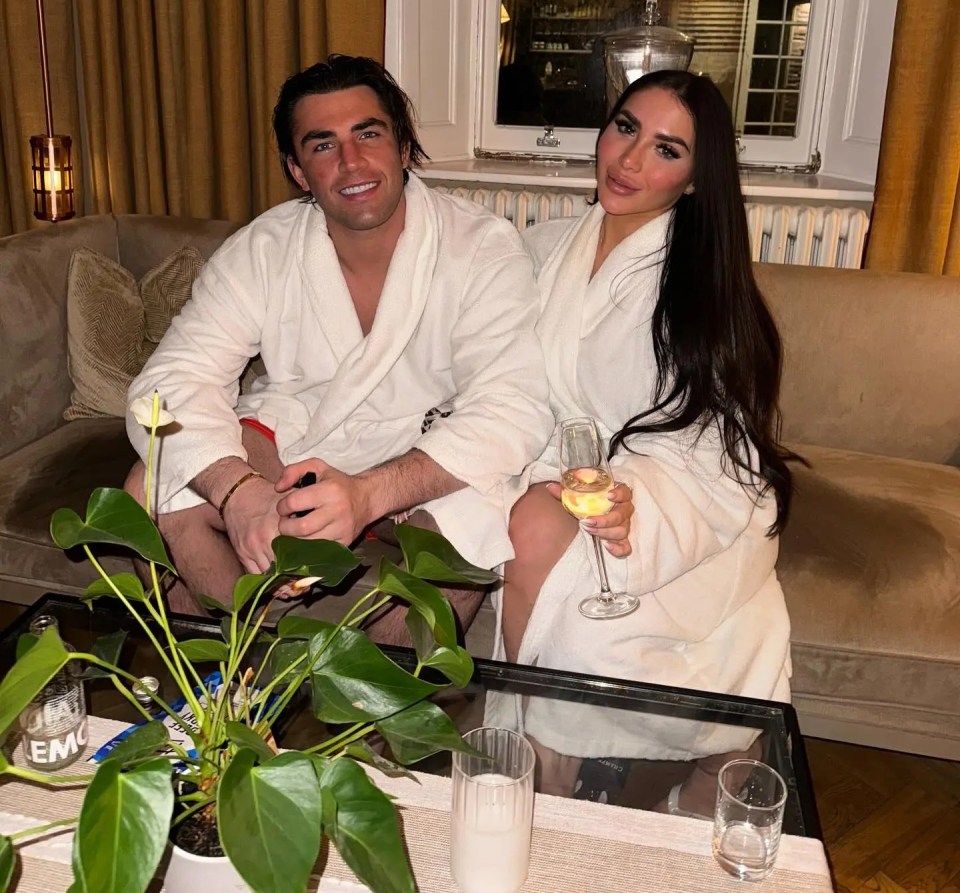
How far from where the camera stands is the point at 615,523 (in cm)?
155

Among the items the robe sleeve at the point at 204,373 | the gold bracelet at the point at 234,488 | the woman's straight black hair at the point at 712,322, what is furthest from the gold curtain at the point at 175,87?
the gold bracelet at the point at 234,488

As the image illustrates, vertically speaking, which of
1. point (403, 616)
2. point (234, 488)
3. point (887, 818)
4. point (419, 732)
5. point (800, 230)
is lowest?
point (887, 818)

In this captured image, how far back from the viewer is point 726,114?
1786mm

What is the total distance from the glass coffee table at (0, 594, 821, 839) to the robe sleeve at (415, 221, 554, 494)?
0.49 meters

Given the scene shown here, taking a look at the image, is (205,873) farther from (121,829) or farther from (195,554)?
(195,554)

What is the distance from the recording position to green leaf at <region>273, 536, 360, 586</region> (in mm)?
917

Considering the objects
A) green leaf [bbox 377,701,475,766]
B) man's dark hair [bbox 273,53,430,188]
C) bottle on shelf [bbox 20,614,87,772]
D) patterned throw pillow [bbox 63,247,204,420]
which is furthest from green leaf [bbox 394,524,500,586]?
patterned throw pillow [bbox 63,247,204,420]

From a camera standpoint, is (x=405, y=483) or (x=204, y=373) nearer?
(x=405, y=483)

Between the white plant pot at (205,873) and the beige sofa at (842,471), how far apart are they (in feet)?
3.50

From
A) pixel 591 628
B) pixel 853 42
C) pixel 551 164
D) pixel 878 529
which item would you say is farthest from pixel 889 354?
pixel 551 164

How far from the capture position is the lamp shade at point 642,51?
285 centimetres

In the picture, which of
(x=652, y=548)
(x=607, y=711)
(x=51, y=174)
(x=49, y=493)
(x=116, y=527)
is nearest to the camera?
(x=116, y=527)

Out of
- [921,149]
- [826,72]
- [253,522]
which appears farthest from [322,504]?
[826,72]

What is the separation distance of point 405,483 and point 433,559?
82 cm
